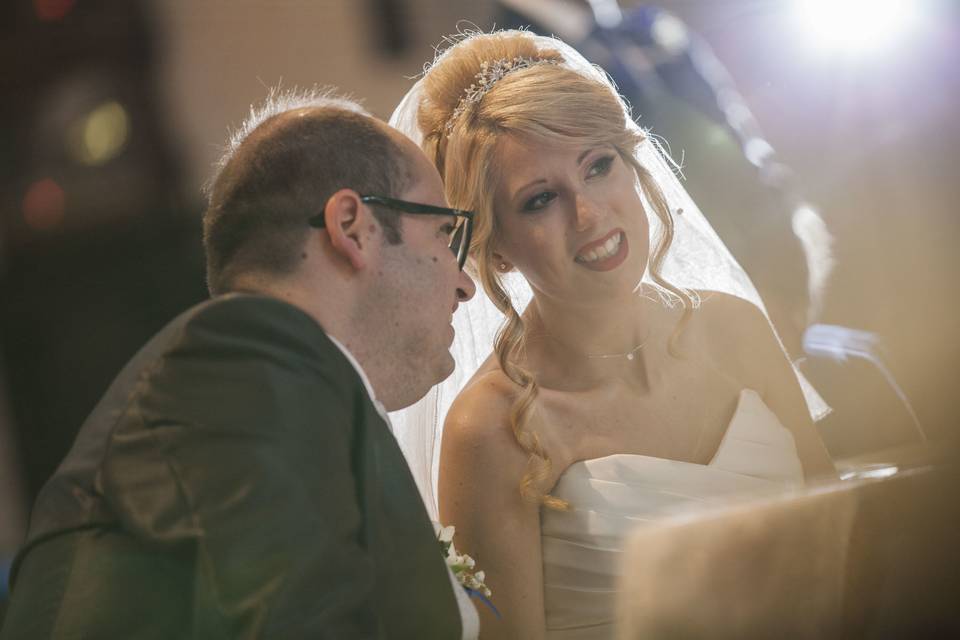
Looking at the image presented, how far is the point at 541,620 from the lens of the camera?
1782 mm

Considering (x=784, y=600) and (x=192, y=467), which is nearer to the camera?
(x=784, y=600)

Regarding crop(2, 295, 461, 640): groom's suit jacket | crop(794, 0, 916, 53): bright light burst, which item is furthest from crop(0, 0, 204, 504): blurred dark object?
crop(794, 0, 916, 53): bright light burst

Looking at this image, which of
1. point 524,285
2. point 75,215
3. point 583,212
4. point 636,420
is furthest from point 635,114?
point 75,215

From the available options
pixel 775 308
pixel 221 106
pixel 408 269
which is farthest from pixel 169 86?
pixel 775 308

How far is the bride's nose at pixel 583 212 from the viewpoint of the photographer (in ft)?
5.72

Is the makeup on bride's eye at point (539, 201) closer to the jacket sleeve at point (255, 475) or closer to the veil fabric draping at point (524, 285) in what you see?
the veil fabric draping at point (524, 285)

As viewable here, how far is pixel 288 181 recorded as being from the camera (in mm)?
1277

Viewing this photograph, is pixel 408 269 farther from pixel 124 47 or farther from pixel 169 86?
pixel 124 47

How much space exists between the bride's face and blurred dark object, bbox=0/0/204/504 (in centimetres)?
73

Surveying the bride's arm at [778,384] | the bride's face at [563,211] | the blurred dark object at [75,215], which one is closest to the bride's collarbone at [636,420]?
the bride's arm at [778,384]

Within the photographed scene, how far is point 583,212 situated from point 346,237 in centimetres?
62

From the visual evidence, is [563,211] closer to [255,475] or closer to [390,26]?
[390,26]

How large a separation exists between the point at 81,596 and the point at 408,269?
1.93 ft

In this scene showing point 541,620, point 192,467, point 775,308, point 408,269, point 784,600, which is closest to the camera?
point 784,600
